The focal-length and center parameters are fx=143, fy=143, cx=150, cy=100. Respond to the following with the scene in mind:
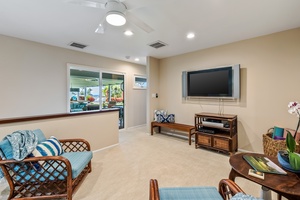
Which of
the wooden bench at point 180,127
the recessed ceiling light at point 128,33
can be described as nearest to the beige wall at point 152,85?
the wooden bench at point 180,127

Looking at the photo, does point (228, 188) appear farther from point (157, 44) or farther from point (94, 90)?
point (94, 90)

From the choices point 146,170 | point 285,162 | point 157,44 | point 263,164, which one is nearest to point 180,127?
point 146,170

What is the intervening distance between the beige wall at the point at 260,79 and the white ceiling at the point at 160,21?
260 mm

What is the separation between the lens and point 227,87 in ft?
11.1

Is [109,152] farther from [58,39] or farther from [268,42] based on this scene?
[268,42]

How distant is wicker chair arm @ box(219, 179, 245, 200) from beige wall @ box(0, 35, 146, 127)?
3986mm

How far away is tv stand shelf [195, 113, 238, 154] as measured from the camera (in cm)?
308

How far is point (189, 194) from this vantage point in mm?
1248

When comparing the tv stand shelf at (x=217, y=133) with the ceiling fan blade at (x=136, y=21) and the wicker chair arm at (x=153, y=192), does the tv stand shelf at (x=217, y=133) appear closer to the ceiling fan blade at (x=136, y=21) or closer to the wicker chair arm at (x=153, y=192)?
the ceiling fan blade at (x=136, y=21)

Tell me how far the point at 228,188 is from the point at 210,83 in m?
2.91

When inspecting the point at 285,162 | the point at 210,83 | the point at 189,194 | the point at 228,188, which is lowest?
the point at 189,194

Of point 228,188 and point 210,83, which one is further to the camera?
point 210,83

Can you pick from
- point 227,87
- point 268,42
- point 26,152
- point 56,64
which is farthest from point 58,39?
point 268,42

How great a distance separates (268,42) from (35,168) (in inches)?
178
